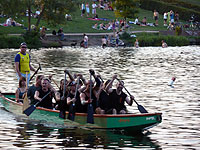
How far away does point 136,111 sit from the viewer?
24656 mm

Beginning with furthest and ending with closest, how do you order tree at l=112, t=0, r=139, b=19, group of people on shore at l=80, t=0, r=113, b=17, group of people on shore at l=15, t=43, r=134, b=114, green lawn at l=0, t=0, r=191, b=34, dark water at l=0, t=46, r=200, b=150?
group of people on shore at l=80, t=0, r=113, b=17
tree at l=112, t=0, r=139, b=19
green lawn at l=0, t=0, r=191, b=34
group of people on shore at l=15, t=43, r=134, b=114
dark water at l=0, t=46, r=200, b=150

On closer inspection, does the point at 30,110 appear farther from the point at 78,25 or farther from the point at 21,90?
the point at 78,25

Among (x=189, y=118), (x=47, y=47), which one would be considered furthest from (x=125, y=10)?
(x=189, y=118)

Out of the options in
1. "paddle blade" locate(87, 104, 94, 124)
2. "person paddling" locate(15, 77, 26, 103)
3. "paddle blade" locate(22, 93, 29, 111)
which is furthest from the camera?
"person paddling" locate(15, 77, 26, 103)

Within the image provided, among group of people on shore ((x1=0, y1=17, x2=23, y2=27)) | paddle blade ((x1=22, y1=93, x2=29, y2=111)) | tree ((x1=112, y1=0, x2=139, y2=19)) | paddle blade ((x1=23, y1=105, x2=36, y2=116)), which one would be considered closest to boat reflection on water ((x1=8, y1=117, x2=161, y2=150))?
paddle blade ((x1=23, y1=105, x2=36, y2=116))

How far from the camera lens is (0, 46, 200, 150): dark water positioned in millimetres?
18438

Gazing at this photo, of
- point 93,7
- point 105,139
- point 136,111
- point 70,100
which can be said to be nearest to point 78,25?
point 93,7

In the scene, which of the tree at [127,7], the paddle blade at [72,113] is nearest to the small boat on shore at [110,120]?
the paddle blade at [72,113]

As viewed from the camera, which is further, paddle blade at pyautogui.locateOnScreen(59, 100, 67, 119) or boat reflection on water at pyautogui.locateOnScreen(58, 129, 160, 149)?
paddle blade at pyautogui.locateOnScreen(59, 100, 67, 119)

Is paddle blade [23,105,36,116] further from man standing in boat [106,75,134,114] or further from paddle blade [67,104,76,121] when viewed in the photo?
man standing in boat [106,75,134,114]

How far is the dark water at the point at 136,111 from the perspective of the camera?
60.5ft

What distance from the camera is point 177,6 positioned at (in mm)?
101062

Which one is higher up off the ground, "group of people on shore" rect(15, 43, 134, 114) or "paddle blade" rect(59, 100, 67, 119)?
"group of people on shore" rect(15, 43, 134, 114)

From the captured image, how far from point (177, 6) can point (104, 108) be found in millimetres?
82266
